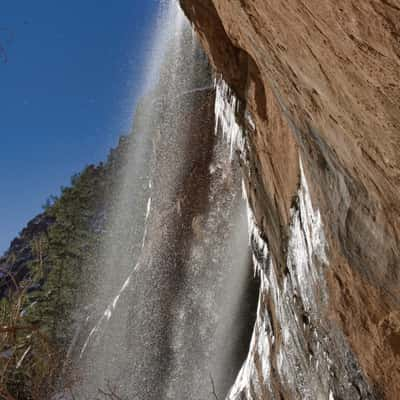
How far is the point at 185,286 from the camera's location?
14539 millimetres

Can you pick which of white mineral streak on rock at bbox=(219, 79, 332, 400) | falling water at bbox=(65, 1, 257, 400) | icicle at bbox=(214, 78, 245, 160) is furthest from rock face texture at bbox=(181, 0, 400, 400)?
falling water at bbox=(65, 1, 257, 400)

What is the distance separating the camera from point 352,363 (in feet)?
13.6

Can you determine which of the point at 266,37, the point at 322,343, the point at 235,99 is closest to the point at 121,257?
the point at 235,99

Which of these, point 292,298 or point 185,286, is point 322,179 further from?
point 185,286

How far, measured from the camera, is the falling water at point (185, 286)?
13258mm

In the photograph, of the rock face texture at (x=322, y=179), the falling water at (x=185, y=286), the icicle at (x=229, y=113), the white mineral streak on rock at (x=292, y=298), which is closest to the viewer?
the rock face texture at (x=322, y=179)

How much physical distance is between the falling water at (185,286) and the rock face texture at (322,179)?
19.4 ft

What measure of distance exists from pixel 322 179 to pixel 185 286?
1138cm

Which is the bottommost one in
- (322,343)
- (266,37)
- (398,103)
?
(322,343)

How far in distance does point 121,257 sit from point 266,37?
20.4 meters

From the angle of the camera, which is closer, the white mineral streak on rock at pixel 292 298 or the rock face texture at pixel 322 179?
the rock face texture at pixel 322 179

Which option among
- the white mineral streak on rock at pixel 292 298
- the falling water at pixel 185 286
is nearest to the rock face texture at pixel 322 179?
the white mineral streak on rock at pixel 292 298

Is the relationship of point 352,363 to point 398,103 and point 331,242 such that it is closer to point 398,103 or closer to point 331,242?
point 331,242

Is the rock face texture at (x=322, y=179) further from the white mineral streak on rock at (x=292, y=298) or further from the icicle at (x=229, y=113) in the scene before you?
the icicle at (x=229, y=113)
